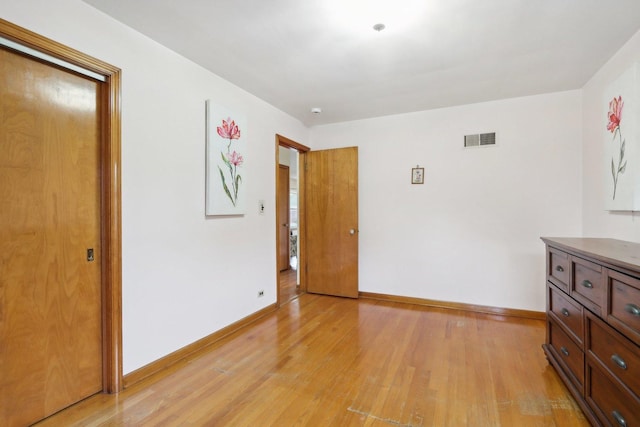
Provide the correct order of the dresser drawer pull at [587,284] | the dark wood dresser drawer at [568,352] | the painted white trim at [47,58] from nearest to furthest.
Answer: the painted white trim at [47,58]
the dresser drawer pull at [587,284]
the dark wood dresser drawer at [568,352]

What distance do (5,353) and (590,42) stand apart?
4.19 metres

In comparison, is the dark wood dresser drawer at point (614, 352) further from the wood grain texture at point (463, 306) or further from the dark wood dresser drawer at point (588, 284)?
the wood grain texture at point (463, 306)

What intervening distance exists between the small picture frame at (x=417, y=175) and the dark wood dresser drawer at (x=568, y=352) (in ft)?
6.60

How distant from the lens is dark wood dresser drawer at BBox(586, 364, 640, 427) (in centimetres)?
127

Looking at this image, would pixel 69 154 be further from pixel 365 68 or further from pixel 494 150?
pixel 494 150

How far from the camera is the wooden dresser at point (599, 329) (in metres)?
1.29

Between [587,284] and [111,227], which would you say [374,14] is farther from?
[111,227]

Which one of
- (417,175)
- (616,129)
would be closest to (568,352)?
(616,129)

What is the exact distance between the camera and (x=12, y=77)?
1.54 m

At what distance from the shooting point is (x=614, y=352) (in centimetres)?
140

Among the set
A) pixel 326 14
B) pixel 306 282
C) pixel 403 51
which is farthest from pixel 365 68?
pixel 306 282

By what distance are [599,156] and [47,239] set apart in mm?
4281

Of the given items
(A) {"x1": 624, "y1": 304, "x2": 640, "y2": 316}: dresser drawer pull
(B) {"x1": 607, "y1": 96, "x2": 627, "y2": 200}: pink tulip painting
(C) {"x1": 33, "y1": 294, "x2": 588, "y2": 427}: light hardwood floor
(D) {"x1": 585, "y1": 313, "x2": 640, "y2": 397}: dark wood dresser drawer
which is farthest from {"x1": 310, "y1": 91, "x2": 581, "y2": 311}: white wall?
(A) {"x1": 624, "y1": 304, "x2": 640, "y2": 316}: dresser drawer pull

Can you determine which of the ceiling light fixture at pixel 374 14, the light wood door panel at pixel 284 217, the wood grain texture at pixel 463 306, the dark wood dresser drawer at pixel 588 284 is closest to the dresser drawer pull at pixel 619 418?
the dark wood dresser drawer at pixel 588 284
